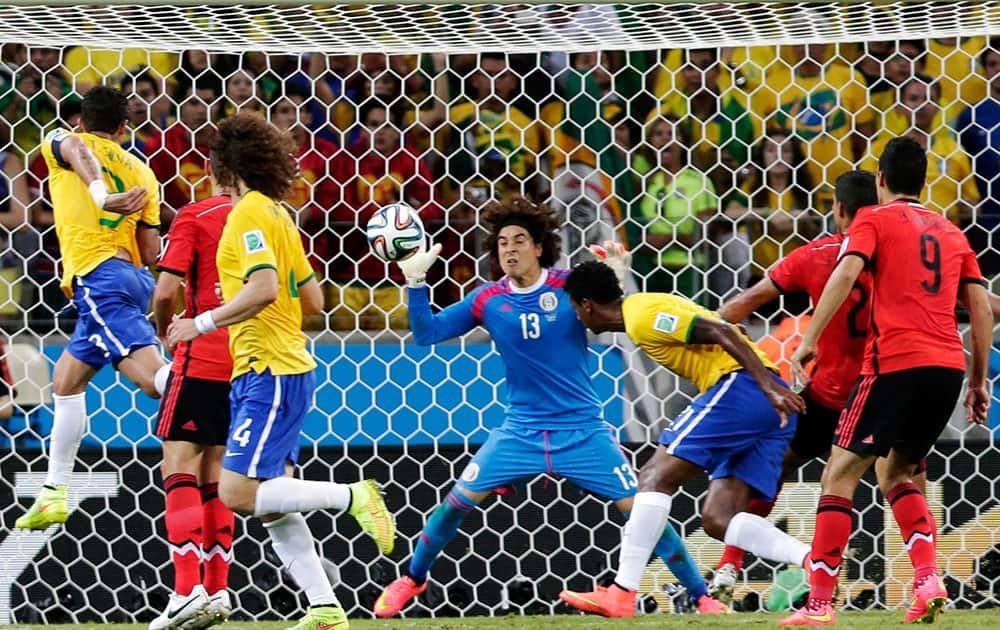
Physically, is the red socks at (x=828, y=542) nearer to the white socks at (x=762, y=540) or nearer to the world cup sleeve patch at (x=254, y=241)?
the white socks at (x=762, y=540)

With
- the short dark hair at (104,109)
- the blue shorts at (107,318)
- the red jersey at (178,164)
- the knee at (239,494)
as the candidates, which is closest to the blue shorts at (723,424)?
the knee at (239,494)

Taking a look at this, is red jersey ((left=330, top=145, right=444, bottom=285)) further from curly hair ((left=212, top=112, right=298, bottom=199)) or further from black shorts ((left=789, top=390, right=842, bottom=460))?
black shorts ((left=789, top=390, right=842, bottom=460))

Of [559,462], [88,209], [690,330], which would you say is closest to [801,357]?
[690,330]

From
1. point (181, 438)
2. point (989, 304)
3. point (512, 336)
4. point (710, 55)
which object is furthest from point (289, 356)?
point (710, 55)

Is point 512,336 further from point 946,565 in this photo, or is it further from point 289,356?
point 946,565

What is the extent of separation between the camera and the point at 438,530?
5.85 metres

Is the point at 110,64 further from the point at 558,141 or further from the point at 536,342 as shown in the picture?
the point at 536,342

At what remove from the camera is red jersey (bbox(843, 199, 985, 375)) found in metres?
5.04

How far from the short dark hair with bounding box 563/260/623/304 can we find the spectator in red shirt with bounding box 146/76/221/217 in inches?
85.2

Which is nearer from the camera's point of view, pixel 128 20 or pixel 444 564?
pixel 128 20

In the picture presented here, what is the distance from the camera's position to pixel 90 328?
5855 millimetres

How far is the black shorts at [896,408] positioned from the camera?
16.4 feet

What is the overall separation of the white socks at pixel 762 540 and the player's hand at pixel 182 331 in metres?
2.14

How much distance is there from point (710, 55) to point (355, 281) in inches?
81.6
